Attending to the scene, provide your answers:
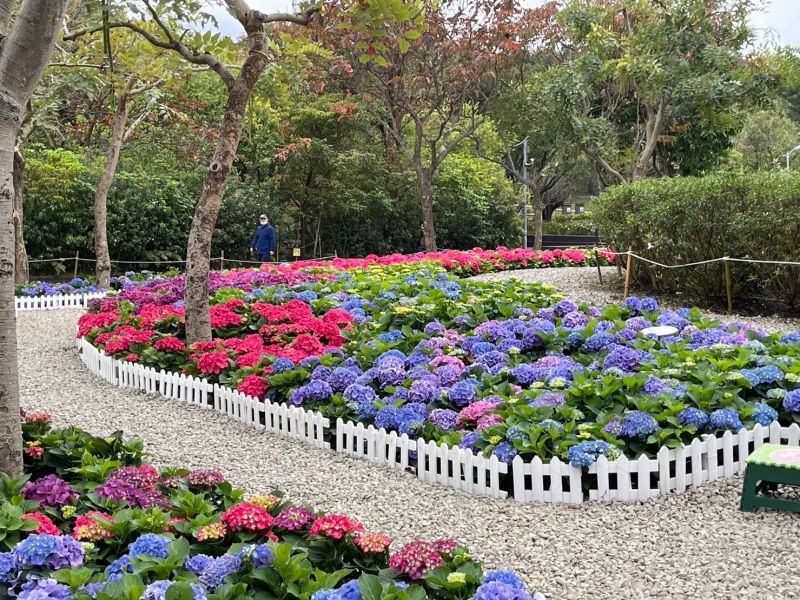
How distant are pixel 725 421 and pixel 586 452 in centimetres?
86

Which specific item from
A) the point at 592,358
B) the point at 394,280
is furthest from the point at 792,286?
the point at 394,280

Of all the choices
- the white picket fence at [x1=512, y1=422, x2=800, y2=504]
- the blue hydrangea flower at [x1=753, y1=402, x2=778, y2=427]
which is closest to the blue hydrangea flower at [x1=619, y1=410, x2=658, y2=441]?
the white picket fence at [x1=512, y1=422, x2=800, y2=504]

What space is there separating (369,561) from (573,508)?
59.4 inches

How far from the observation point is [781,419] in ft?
14.9

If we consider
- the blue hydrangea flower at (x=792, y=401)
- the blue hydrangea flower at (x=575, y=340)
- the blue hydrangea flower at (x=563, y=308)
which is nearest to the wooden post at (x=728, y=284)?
the blue hydrangea flower at (x=563, y=308)

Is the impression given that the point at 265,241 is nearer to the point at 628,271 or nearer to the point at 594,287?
the point at 594,287

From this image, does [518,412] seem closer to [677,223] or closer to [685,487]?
[685,487]

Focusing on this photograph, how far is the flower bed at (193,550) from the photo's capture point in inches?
94.4

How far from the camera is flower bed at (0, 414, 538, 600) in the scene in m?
2.40

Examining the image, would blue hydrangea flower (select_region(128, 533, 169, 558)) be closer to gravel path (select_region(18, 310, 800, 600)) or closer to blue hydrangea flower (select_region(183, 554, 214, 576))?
blue hydrangea flower (select_region(183, 554, 214, 576))

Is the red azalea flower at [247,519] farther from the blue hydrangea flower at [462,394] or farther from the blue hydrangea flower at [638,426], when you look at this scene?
the blue hydrangea flower at [462,394]

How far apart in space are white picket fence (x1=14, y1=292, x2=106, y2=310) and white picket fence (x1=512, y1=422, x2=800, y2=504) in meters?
9.35

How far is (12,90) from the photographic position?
3158mm

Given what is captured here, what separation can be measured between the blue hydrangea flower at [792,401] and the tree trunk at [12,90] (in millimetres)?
4102
